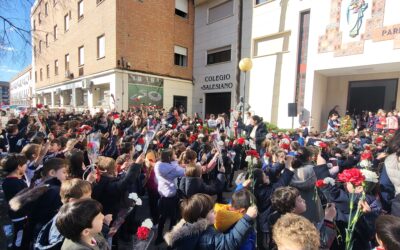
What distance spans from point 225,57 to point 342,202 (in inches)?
618

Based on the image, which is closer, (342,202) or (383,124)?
(342,202)

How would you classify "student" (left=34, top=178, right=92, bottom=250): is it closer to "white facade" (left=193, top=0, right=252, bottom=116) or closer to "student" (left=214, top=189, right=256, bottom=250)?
"student" (left=214, top=189, right=256, bottom=250)

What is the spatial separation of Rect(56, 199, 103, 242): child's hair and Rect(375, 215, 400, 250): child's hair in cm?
200

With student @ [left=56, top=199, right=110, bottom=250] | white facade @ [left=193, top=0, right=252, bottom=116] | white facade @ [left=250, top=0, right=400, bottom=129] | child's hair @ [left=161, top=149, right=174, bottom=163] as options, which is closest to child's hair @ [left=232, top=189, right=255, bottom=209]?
student @ [left=56, top=199, right=110, bottom=250]

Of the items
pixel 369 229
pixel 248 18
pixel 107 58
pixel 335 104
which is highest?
pixel 248 18

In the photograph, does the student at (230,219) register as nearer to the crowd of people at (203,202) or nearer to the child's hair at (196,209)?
the crowd of people at (203,202)

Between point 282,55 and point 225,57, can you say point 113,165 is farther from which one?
point 225,57

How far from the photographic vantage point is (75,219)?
1.62 meters

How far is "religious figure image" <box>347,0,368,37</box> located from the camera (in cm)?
1021

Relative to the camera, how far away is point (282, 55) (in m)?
13.6

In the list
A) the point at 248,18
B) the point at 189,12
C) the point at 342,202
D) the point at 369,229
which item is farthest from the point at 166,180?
the point at 189,12

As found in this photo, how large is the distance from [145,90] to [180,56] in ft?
15.4

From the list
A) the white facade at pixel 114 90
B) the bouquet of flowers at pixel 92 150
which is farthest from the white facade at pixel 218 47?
the bouquet of flowers at pixel 92 150

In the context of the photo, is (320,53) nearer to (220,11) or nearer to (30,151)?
(220,11)
